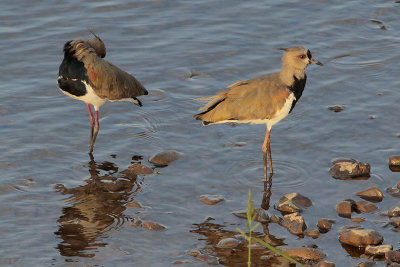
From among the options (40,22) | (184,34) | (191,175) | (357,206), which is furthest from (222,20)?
(357,206)

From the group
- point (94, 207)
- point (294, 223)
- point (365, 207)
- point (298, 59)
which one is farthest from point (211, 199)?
point (298, 59)

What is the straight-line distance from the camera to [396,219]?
32.3 feet

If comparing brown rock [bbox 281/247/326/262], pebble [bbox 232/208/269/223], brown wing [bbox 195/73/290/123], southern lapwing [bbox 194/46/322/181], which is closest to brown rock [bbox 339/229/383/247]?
brown rock [bbox 281/247/326/262]

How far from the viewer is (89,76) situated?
1179 cm

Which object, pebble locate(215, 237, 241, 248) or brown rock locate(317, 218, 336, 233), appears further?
brown rock locate(317, 218, 336, 233)

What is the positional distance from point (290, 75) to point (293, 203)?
6.53 ft

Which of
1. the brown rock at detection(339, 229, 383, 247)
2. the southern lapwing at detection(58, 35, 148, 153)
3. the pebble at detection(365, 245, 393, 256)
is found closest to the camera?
the pebble at detection(365, 245, 393, 256)

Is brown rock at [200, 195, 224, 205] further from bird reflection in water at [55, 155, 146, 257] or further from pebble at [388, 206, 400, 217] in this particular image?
pebble at [388, 206, 400, 217]

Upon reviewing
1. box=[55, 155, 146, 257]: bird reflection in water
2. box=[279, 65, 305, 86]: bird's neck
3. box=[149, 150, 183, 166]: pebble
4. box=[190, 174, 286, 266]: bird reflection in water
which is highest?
box=[279, 65, 305, 86]: bird's neck

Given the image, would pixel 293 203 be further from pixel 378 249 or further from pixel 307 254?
pixel 378 249

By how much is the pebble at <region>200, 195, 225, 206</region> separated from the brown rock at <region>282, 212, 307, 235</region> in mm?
1079

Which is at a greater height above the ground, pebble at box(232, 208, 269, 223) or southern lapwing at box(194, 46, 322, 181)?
southern lapwing at box(194, 46, 322, 181)

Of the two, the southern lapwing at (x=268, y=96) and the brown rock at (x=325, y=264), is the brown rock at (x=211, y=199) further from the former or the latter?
the brown rock at (x=325, y=264)

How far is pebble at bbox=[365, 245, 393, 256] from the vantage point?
9023 mm
